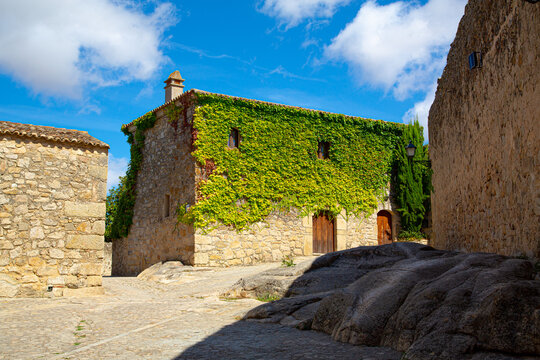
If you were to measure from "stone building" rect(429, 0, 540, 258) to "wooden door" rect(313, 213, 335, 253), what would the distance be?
323 inches

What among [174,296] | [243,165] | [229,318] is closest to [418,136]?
[243,165]

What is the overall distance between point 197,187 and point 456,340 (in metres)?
12.9

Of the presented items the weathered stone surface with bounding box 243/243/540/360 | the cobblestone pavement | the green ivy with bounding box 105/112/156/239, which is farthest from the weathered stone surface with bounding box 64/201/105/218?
the green ivy with bounding box 105/112/156/239

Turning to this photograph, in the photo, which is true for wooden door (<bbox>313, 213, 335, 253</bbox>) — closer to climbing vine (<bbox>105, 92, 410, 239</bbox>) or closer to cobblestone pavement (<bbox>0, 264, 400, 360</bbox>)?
climbing vine (<bbox>105, 92, 410, 239</bbox>)

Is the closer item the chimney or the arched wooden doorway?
the arched wooden doorway

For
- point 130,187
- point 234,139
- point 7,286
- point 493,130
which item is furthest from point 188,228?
point 493,130

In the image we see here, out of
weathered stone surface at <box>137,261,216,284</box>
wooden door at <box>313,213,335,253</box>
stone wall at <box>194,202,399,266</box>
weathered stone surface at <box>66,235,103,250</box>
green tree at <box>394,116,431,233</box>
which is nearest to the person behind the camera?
weathered stone surface at <box>66,235,103,250</box>

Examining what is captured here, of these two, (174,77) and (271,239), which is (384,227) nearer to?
(271,239)

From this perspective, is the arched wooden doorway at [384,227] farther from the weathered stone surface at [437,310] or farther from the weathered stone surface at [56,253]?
the weathered stone surface at [437,310]

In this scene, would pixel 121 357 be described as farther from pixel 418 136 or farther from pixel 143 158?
pixel 418 136

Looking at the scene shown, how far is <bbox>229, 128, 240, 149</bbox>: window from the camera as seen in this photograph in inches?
669

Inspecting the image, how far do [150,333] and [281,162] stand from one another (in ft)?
39.9

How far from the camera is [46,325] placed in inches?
260

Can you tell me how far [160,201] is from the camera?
17562mm
